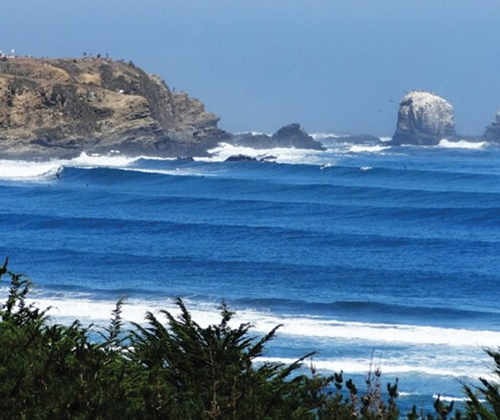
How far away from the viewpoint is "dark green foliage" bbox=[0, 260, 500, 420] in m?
5.58

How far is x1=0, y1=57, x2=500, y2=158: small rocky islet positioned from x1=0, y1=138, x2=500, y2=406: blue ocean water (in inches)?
281

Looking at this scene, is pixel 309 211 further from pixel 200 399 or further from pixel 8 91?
pixel 200 399

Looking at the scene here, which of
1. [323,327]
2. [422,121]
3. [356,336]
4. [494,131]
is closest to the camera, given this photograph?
[356,336]

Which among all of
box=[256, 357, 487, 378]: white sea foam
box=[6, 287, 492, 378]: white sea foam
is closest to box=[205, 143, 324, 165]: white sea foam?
box=[6, 287, 492, 378]: white sea foam

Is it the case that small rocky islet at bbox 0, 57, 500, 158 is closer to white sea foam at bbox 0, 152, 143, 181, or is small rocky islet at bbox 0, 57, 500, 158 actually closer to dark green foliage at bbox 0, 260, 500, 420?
white sea foam at bbox 0, 152, 143, 181

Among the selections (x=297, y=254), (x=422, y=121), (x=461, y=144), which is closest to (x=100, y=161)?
(x=297, y=254)

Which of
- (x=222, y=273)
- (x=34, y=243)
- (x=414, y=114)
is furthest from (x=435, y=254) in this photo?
(x=414, y=114)

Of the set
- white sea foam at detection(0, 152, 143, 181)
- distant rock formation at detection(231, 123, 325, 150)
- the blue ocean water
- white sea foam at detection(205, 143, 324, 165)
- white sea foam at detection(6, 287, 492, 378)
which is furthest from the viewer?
distant rock formation at detection(231, 123, 325, 150)

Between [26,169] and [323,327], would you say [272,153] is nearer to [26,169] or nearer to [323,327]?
[26,169]

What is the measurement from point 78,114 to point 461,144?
50.4m

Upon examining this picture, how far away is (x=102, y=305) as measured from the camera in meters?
23.1

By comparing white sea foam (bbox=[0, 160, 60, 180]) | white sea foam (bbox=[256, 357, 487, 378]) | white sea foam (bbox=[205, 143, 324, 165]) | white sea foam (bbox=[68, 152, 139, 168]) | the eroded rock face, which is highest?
the eroded rock face

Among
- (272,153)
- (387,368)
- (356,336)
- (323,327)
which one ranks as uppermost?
(272,153)

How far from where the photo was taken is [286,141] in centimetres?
9812
